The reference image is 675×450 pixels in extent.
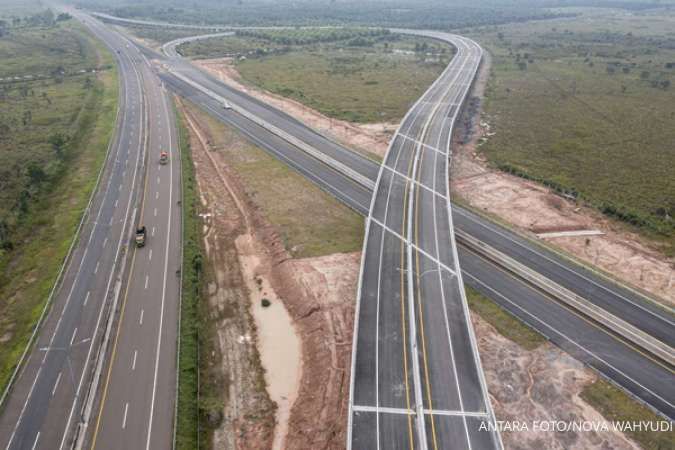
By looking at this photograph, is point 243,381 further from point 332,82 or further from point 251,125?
point 332,82

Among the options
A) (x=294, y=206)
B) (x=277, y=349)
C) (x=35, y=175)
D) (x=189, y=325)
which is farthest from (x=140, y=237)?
(x=35, y=175)

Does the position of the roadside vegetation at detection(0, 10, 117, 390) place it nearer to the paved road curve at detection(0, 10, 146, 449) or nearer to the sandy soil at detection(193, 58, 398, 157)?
the paved road curve at detection(0, 10, 146, 449)

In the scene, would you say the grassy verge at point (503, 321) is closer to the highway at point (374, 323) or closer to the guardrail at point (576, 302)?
the highway at point (374, 323)

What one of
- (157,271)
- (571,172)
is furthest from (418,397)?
(571,172)

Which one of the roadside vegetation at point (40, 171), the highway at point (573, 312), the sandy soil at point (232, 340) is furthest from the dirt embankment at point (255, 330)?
the roadside vegetation at point (40, 171)

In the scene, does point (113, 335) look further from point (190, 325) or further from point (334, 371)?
point (334, 371)
